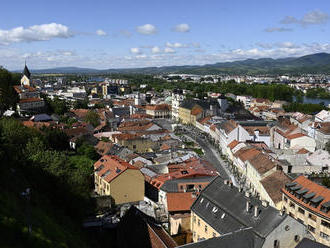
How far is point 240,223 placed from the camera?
21.4 meters

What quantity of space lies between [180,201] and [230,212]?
723cm

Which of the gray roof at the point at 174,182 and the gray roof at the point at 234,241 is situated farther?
the gray roof at the point at 174,182

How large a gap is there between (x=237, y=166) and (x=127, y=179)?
18.7 metres

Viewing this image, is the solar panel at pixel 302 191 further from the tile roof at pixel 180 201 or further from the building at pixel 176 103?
the building at pixel 176 103

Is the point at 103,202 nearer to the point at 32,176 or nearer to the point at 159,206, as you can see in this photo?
the point at 159,206

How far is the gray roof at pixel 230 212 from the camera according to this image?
20377 millimetres

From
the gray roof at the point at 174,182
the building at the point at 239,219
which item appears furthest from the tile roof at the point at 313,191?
the gray roof at the point at 174,182

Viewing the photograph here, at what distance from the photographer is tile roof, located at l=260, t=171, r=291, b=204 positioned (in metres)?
31.2

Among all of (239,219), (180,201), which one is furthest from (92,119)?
(239,219)

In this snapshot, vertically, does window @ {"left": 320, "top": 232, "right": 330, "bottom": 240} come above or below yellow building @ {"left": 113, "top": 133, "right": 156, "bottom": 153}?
below

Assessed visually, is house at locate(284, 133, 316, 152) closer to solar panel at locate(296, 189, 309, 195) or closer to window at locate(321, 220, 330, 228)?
solar panel at locate(296, 189, 309, 195)

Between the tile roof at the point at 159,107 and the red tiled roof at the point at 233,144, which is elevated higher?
the tile roof at the point at 159,107

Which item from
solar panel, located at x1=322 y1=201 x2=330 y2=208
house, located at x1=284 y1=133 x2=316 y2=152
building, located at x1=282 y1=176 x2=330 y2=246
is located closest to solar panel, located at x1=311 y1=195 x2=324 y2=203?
building, located at x1=282 y1=176 x2=330 y2=246

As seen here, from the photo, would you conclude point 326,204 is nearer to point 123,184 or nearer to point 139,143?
point 123,184
